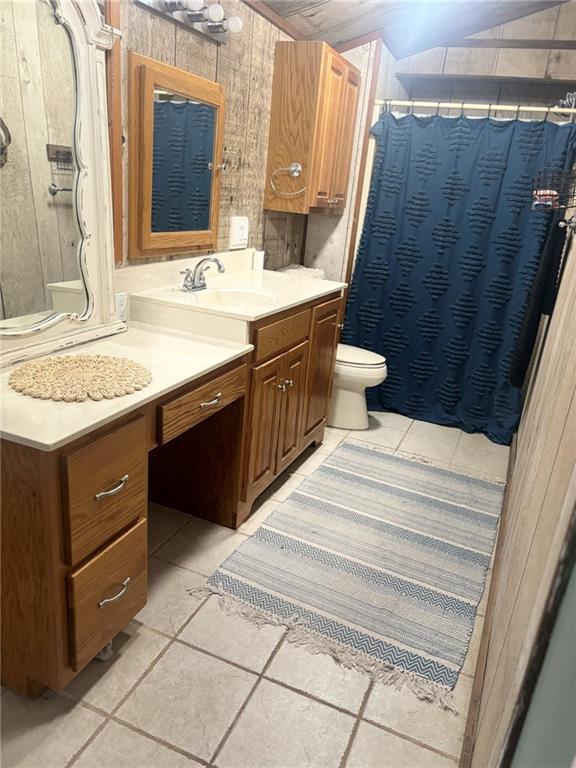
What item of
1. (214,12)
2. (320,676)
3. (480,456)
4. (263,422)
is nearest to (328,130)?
(214,12)

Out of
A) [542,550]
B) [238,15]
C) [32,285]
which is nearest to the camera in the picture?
[542,550]

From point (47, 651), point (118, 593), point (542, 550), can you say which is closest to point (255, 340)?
point (118, 593)

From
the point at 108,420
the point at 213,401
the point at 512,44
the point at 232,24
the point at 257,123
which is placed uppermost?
the point at 512,44

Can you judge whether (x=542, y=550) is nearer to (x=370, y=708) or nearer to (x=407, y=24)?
(x=370, y=708)

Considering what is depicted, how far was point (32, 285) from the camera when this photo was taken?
5.21 feet

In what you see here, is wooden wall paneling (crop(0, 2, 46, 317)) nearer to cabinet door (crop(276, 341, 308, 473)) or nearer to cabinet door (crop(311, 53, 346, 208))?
cabinet door (crop(276, 341, 308, 473))

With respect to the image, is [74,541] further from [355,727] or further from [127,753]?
[355,727]

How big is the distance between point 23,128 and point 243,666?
1631 mm

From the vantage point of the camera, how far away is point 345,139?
3139 millimetres

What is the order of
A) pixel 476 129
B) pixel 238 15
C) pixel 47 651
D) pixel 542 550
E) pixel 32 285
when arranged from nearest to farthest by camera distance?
pixel 542 550, pixel 47 651, pixel 32 285, pixel 238 15, pixel 476 129

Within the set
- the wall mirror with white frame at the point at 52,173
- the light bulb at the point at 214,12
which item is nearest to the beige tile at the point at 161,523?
the wall mirror with white frame at the point at 52,173

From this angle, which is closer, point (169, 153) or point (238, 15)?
point (169, 153)

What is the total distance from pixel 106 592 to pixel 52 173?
119cm

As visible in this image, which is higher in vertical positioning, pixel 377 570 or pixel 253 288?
pixel 253 288
